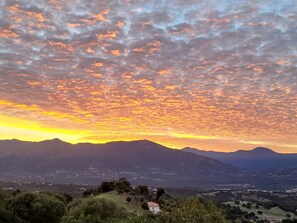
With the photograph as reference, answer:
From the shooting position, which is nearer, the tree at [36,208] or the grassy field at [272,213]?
the tree at [36,208]

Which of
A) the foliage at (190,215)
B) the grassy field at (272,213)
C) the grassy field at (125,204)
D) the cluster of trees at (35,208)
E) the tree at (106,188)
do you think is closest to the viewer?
the foliage at (190,215)

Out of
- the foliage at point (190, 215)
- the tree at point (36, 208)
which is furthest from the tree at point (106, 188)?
A: the foliage at point (190, 215)

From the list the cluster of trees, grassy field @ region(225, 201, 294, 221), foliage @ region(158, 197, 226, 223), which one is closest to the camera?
foliage @ region(158, 197, 226, 223)

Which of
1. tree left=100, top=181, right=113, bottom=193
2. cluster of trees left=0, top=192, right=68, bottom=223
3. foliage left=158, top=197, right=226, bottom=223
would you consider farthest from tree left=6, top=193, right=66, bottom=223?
foliage left=158, top=197, right=226, bottom=223

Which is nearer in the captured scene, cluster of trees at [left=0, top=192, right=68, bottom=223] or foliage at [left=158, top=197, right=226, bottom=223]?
foliage at [left=158, top=197, right=226, bottom=223]

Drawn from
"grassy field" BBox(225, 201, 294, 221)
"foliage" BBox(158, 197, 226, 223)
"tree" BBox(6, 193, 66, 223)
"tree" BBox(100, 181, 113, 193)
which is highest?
"foliage" BBox(158, 197, 226, 223)

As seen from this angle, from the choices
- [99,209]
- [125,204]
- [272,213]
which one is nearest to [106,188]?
[125,204]

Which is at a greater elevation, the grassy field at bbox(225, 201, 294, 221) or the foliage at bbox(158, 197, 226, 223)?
the foliage at bbox(158, 197, 226, 223)

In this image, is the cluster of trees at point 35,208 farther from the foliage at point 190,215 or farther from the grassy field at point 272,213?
the grassy field at point 272,213

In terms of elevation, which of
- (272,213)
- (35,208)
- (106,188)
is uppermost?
(106,188)

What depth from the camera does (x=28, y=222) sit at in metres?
59.3

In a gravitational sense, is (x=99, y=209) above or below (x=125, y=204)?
above

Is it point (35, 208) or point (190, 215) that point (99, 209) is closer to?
point (35, 208)

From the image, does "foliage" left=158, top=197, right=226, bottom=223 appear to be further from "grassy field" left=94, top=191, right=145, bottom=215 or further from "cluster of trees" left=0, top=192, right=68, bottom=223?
"cluster of trees" left=0, top=192, right=68, bottom=223
